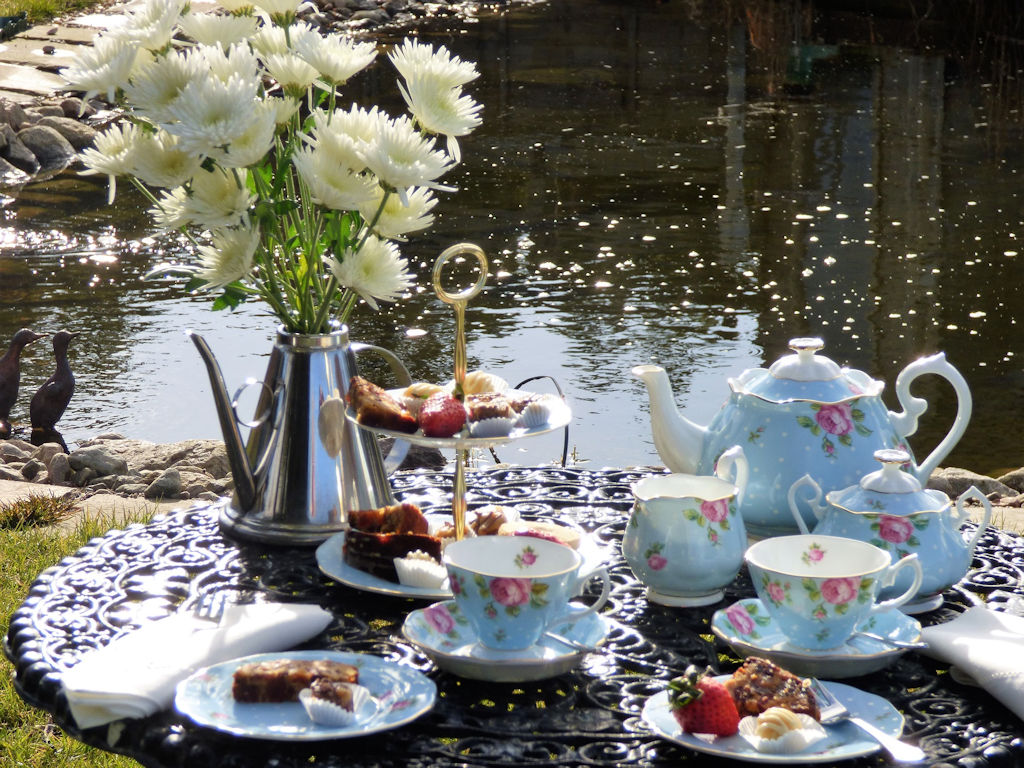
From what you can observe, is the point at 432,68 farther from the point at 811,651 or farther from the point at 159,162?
the point at 811,651

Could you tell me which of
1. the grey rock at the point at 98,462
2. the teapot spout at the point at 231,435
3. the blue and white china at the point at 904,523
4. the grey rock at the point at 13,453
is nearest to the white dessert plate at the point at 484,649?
the blue and white china at the point at 904,523

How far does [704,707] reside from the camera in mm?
1249

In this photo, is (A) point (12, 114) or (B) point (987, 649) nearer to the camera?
(B) point (987, 649)

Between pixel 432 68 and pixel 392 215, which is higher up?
pixel 432 68

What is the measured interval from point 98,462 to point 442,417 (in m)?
2.43

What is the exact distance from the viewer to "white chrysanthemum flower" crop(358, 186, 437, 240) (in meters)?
1.69

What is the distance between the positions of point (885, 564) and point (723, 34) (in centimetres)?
1490

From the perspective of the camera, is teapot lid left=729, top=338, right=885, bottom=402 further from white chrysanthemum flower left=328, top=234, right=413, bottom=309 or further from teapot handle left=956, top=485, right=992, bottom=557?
white chrysanthemum flower left=328, top=234, right=413, bottom=309

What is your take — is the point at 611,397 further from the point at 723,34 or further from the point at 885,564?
the point at 723,34

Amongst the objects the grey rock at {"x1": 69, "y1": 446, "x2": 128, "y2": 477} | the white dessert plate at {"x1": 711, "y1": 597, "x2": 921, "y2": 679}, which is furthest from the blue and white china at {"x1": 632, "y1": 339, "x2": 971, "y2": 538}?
the grey rock at {"x1": 69, "y1": 446, "x2": 128, "y2": 477}

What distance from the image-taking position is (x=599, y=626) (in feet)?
4.78

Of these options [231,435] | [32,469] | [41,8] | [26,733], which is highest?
[41,8]

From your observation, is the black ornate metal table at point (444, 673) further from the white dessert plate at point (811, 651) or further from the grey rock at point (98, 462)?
the grey rock at point (98, 462)

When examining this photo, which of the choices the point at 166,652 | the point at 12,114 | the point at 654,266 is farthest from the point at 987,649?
the point at 12,114
